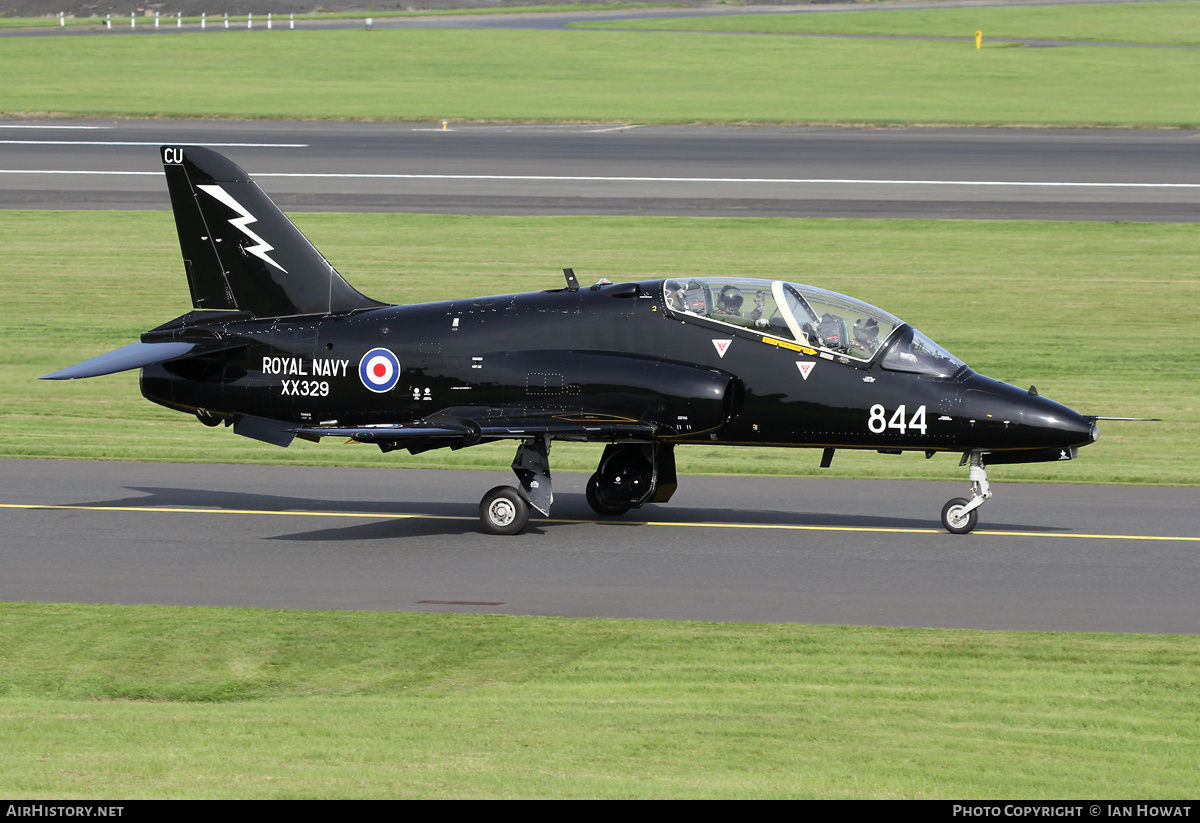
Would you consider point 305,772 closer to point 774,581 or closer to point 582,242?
point 774,581

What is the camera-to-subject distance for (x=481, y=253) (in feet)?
117

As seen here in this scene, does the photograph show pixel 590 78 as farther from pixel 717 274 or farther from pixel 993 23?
pixel 717 274

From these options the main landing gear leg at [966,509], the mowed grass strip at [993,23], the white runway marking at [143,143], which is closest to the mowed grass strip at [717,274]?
the main landing gear leg at [966,509]

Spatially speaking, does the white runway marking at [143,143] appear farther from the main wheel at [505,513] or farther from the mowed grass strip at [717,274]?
the main wheel at [505,513]

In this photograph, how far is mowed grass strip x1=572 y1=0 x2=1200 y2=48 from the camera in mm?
98375

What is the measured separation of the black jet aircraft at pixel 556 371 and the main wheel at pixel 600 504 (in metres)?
0.05

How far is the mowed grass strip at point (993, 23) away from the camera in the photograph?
323 ft

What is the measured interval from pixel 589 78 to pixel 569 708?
68277 mm

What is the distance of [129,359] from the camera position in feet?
58.9

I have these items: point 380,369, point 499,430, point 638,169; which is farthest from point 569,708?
point 638,169

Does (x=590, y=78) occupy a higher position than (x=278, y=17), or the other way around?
(x=278, y=17)

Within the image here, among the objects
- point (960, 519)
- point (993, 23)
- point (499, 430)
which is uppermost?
point (993, 23)
